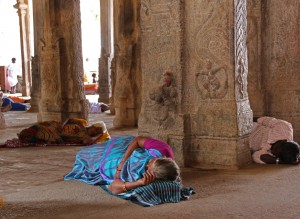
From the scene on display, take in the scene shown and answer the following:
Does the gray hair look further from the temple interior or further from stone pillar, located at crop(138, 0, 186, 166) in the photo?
stone pillar, located at crop(138, 0, 186, 166)

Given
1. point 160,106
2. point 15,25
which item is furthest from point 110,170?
point 15,25

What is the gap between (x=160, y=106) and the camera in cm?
610

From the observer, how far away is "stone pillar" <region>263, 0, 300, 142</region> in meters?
7.35

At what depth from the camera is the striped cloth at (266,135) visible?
612cm

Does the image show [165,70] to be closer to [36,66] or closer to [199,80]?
[199,80]

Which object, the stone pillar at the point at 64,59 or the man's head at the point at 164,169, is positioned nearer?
the man's head at the point at 164,169

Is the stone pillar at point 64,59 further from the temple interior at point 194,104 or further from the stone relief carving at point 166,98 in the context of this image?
the stone relief carving at point 166,98

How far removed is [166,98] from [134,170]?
1.81m

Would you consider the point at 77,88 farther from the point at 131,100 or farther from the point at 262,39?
the point at 262,39

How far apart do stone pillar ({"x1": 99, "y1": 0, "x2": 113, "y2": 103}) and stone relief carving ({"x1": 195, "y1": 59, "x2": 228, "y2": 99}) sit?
10.3 metres

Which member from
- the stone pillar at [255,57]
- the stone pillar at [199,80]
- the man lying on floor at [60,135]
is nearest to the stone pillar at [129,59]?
the man lying on floor at [60,135]

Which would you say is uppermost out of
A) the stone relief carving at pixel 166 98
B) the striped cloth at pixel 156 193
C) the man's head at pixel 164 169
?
the stone relief carving at pixel 166 98

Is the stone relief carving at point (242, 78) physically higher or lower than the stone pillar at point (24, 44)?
lower

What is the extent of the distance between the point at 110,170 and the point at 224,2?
2.53m
